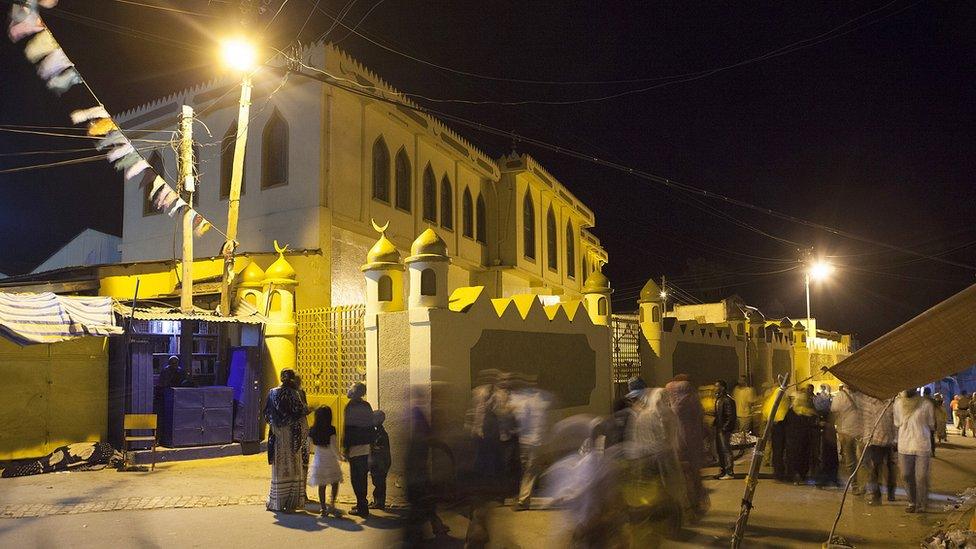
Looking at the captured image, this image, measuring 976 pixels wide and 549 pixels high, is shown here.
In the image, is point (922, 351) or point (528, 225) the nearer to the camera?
point (922, 351)

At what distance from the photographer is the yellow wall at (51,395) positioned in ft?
34.1

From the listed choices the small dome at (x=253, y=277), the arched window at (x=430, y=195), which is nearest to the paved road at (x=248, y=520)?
the small dome at (x=253, y=277)

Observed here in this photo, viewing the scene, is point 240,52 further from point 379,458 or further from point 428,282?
point 379,458

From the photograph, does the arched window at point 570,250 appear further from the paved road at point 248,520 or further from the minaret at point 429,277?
the minaret at point 429,277

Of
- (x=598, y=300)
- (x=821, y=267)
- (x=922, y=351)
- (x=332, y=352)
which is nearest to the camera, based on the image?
(x=922, y=351)

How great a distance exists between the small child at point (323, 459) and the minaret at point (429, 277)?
8.14 feet

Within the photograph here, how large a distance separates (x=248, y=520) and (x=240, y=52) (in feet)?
28.0

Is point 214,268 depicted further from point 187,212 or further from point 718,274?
point 718,274

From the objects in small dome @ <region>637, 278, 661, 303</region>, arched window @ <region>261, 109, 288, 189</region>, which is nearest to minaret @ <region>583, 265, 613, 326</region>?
small dome @ <region>637, 278, 661, 303</region>

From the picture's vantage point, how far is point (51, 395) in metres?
10.8

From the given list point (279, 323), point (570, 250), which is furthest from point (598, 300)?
point (570, 250)

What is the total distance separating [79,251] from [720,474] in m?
21.0

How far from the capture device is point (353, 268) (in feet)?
55.1

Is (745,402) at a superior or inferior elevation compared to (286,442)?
inferior
